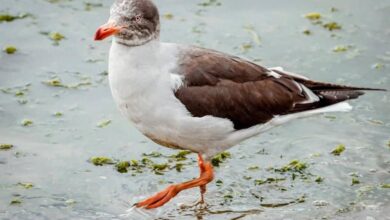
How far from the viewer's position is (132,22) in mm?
7254

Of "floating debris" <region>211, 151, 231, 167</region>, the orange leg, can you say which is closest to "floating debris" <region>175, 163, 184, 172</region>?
"floating debris" <region>211, 151, 231, 167</region>

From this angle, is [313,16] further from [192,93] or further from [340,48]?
[192,93]

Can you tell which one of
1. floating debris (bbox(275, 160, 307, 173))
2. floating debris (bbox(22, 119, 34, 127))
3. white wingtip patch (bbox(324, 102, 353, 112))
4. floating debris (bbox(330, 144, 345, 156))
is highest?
white wingtip patch (bbox(324, 102, 353, 112))

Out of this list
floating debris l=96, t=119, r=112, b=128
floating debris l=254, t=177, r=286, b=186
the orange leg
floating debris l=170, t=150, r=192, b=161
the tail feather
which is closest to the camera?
the orange leg

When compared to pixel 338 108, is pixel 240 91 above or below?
above

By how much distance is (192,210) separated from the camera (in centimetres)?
780

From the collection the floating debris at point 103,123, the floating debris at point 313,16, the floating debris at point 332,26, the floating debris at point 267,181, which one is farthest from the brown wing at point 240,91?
the floating debris at point 313,16

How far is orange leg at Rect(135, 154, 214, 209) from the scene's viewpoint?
762 centimetres

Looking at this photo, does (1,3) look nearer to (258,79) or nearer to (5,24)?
(5,24)

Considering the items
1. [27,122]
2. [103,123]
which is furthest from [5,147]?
[103,123]

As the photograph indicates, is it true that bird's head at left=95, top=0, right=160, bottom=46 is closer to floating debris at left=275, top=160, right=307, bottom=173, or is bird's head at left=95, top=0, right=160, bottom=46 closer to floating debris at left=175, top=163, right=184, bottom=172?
floating debris at left=175, top=163, right=184, bottom=172

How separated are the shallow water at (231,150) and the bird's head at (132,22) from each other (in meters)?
1.42

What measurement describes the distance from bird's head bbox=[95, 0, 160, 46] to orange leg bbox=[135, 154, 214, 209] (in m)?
1.26

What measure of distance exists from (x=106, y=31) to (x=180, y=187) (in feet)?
5.06
